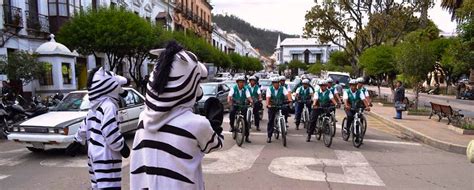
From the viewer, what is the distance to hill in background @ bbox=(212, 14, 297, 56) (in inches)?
5595

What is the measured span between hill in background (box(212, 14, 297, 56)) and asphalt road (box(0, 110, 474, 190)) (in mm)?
127540

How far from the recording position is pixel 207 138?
2.43 metres

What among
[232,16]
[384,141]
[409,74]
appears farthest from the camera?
[232,16]

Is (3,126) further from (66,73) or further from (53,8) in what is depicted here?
(53,8)

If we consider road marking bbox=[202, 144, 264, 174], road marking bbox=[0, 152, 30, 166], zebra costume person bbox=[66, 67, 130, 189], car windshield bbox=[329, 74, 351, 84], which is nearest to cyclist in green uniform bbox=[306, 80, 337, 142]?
road marking bbox=[202, 144, 264, 174]

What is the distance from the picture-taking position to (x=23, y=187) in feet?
20.5

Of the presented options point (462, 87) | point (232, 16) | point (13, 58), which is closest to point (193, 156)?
point (13, 58)

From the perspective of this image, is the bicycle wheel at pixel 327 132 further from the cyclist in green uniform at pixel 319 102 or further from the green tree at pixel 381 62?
the green tree at pixel 381 62

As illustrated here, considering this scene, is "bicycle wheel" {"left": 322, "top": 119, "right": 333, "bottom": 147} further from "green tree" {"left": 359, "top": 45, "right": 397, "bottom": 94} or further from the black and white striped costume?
"green tree" {"left": 359, "top": 45, "right": 397, "bottom": 94}

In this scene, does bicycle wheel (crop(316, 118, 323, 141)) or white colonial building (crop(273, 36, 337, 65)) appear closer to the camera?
bicycle wheel (crop(316, 118, 323, 141))

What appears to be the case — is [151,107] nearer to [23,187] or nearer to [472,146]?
[472,146]

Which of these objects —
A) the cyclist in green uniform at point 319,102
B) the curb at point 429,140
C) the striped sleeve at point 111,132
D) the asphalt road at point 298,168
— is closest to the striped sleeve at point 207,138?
the striped sleeve at point 111,132

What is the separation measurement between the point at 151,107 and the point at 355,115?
8.31 meters

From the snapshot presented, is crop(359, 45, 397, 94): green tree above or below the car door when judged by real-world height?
above
